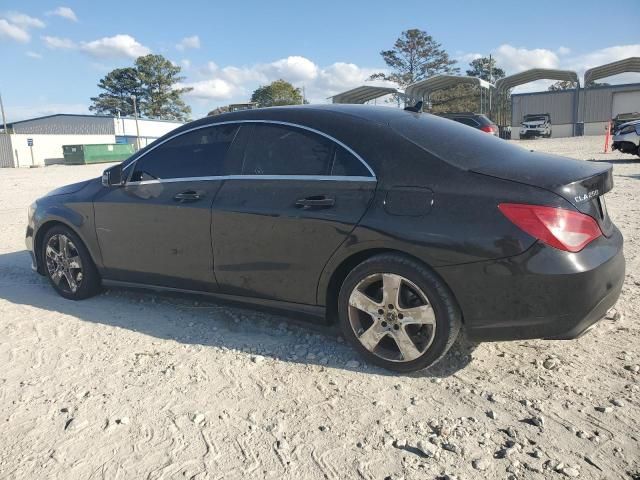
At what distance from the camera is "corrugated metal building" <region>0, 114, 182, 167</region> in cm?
4231

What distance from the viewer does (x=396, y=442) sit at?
8.29 feet

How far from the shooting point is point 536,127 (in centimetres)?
4012

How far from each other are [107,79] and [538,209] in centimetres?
9078

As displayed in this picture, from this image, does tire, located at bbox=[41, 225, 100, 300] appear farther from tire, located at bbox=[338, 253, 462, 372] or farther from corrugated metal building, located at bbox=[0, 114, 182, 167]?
corrugated metal building, located at bbox=[0, 114, 182, 167]

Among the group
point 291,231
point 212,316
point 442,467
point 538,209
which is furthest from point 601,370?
point 212,316

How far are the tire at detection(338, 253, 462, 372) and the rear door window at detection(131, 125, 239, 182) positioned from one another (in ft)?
4.54

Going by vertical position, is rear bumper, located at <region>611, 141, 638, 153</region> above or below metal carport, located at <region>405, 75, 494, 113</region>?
Answer: below

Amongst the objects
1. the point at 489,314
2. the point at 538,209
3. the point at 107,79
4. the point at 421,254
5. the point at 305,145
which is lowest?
the point at 489,314

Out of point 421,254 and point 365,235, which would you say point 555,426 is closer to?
point 421,254

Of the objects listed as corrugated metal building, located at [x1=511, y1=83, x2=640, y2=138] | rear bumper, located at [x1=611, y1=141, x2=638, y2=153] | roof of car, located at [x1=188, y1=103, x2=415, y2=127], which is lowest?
rear bumper, located at [x1=611, y1=141, x2=638, y2=153]

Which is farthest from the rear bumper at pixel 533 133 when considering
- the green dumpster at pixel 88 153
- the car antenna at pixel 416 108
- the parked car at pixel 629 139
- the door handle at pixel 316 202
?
the door handle at pixel 316 202

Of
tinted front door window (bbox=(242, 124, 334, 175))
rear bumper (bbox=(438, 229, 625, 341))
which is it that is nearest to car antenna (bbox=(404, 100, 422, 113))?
tinted front door window (bbox=(242, 124, 334, 175))

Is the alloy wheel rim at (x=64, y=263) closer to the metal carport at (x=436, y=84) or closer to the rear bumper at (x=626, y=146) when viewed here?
the rear bumper at (x=626, y=146)

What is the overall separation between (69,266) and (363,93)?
122 ft
